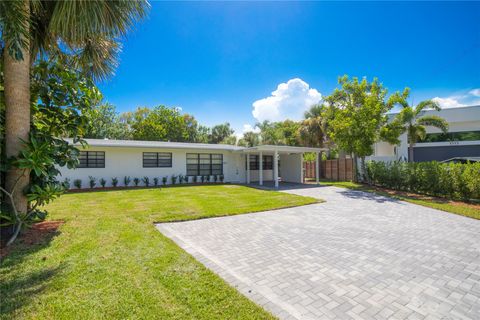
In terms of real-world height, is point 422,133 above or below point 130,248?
above

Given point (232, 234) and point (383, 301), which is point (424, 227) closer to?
point (383, 301)

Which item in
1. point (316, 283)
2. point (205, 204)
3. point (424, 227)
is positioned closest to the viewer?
point (316, 283)

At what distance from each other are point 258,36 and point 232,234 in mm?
9642

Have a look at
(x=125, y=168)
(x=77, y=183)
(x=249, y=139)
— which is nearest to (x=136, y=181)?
(x=125, y=168)

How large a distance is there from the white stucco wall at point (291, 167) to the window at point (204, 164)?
18.3 feet

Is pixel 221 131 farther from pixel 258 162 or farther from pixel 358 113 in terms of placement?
pixel 358 113

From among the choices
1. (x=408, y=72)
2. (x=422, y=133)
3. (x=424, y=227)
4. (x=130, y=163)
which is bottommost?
(x=424, y=227)

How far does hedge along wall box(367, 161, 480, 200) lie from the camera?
955 cm

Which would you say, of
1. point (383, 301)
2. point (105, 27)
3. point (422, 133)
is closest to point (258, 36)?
point (105, 27)

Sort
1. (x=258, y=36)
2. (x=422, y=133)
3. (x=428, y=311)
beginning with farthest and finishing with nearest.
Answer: (x=422, y=133) < (x=258, y=36) < (x=428, y=311)

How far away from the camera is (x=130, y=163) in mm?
14281

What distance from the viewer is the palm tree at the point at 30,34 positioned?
3473 mm

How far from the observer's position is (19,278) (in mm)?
3012

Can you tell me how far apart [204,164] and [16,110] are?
12925mm
